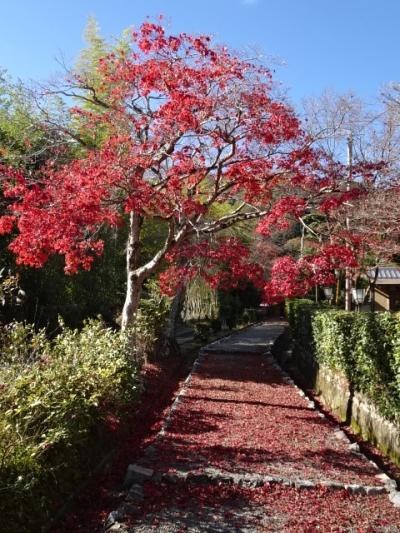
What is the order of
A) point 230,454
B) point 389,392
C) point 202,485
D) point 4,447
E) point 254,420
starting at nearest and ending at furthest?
point 4,447 → point 202,485 → point 230,454 → point 389,392 → point 254,420

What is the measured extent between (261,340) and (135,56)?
44.3 feet

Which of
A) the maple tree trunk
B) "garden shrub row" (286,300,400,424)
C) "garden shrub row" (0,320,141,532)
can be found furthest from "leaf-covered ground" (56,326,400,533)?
the maple tree trunk

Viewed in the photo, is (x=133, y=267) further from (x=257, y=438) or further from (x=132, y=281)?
(x=257, y=438)

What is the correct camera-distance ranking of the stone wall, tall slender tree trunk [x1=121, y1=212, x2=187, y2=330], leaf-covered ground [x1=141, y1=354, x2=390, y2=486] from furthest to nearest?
tall slender tree trunk [x1=121, y1=212, x2=187, y2=330]
the stone wall
leaf-covered ground [x1=141, y1=354, x2=390, y2=486]

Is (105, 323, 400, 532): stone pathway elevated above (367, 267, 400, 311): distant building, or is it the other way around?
(367, 267, 400, 311): distant building

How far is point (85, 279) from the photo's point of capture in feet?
46.5

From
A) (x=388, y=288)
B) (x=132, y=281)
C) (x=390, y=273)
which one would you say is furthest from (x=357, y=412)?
(x=388, y=288)

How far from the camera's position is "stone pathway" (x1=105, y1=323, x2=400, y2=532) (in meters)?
4.01

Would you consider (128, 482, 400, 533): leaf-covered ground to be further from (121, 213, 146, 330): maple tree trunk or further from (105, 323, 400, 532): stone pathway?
(121, 213, 146, 330): maple tree trunk

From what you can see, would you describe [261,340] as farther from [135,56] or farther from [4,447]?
[4,447]

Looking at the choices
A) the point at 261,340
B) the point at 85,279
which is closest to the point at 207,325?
the point at 261,340

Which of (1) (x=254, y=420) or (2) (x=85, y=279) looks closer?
(1) (x=254, y=420)

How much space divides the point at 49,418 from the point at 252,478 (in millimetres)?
2008

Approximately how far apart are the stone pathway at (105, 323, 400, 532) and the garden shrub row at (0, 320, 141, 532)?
55 cm
